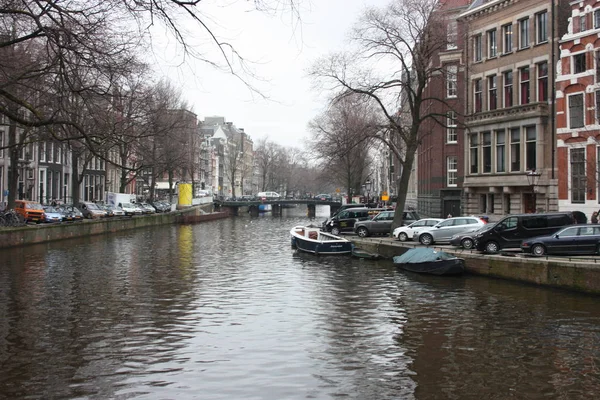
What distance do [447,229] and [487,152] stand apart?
12080 millimetres

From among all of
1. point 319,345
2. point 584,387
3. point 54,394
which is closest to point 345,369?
point 319,345

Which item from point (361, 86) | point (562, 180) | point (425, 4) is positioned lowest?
point (562, 180)

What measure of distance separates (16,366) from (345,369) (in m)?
6.42

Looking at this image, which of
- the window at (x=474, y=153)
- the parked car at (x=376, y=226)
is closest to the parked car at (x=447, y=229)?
the parked car at (x=376, y=226)

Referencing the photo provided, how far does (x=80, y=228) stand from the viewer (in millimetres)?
47250

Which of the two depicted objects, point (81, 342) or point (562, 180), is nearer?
point (81, 342)

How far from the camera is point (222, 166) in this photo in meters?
167

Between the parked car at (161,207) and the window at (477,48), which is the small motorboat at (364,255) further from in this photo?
the parked car at (161,207)

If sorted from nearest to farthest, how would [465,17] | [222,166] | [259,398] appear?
[259,398] → [465,17] → [222,166]

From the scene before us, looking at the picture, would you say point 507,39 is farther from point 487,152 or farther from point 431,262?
point 431,262

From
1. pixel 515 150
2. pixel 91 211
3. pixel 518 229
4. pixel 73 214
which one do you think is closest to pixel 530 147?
pixel 515 150

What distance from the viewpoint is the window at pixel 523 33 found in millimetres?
41188

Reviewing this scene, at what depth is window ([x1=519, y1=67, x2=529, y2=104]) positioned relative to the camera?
135 feet

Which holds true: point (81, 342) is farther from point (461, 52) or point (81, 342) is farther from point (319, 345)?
point (461, 52)
